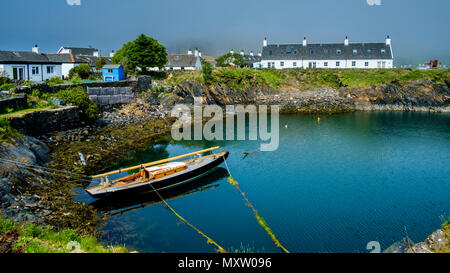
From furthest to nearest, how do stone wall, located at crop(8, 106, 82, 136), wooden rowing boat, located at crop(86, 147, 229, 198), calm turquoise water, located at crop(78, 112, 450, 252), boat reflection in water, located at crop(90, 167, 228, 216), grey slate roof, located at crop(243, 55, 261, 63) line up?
grey slate roof, located at crop(243, 55, 261, 63) < stone wall, located at crop(8, 106, 82, 136) < wooden rowing boat, located at crop(86, 147, 229, 198) < boat reflection in water, located at crop(90, 167, 228, 216) < calm turquoise water, located at crop(78, 112, 450, 252)

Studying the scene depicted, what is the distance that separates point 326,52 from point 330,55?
4.24ft

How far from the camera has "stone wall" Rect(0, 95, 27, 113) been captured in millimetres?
27819

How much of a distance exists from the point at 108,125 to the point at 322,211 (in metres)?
27.5

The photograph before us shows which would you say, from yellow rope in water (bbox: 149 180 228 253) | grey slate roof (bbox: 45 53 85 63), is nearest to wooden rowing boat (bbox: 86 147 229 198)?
yellow rope in water (bbox: 149 180 228 253)

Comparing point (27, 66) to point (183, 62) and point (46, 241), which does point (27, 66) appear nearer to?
Result: point (183, 62)

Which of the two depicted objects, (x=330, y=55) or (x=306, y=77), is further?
(x=330, y=55)

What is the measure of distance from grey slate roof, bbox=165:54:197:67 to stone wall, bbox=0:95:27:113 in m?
49.8

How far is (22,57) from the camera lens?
44.7 metres

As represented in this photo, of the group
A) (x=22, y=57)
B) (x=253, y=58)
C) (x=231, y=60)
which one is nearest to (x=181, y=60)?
(x=231, y=60)

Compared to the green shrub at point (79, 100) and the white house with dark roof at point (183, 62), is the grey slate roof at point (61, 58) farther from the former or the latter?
the white house with dark roof at point (183, 62)

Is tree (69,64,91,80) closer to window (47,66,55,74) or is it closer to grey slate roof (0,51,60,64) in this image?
window (47,66,55,74)

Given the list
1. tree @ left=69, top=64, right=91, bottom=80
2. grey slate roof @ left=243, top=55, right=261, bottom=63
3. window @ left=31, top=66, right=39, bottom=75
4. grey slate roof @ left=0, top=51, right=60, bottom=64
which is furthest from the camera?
grey slate roof @ left=243, top=55, right=261, bottom=63

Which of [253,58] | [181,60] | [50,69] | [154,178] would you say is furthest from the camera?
[253,58]

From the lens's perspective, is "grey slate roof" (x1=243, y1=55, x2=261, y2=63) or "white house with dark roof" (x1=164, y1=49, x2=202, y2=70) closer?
"white house with dark roof" (x1=164, y1=49, x2=202, y2=70)
